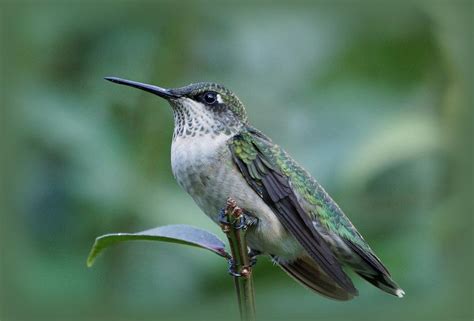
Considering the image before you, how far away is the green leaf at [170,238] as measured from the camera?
2.61m

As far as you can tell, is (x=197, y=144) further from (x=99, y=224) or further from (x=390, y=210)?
(x=390, y=210)

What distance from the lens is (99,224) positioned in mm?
3789

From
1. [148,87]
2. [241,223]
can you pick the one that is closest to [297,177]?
[241,223]

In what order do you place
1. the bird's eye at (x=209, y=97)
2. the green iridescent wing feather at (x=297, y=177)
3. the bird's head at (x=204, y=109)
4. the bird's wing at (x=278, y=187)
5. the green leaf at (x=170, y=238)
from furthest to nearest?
the bird's eye at (x=209, y=97) → the bird's head at (x=204, y=109) → the green iridescent wing feather at (x=297, y=177) → the bird's wing at (x=278, y=187) → the green leaf at (x=170, y=238)

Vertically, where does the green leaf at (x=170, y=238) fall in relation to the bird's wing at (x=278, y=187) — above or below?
below

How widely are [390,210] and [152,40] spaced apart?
1480 mm

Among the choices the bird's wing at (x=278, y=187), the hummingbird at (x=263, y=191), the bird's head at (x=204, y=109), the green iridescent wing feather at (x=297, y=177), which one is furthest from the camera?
the bird's head at (x=204, y=109)

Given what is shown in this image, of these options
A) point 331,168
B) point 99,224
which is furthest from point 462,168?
point 99,224

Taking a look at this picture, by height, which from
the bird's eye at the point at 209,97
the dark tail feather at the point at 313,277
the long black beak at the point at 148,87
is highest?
the bird's eye at the point at 209,97

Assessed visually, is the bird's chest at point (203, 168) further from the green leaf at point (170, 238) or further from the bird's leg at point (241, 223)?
the green leaf at point (170, 238)

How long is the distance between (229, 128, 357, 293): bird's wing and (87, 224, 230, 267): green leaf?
0.49 meters

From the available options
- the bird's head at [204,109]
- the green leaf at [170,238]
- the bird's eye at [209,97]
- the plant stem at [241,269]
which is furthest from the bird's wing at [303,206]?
the plant stem at [241,269]

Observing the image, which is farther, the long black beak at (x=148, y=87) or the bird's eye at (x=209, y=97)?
the bird's eye at (x=209, y=97)

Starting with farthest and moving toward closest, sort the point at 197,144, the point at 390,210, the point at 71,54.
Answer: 1. the point at 71,54
2. the point at 390,210
3. the point at 197,144
